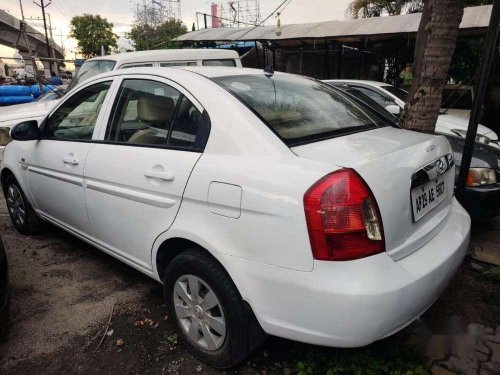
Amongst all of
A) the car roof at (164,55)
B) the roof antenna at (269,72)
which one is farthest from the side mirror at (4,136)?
the roof antenna at (269,72)

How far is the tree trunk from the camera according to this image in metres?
3.22

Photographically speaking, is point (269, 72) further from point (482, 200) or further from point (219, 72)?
point (482, 200)

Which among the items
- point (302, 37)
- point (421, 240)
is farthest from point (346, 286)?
point (302, 37)

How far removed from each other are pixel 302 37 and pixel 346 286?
10.3m

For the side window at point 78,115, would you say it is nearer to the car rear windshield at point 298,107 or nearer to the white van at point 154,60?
the car rear windshield at point 298,107

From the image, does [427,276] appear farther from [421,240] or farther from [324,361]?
[324,361]

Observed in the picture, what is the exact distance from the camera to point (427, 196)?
80.0 inches

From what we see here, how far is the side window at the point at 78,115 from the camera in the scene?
9.71ft

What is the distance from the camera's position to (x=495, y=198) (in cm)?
340

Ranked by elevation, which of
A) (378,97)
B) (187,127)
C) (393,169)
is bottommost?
(378,97)

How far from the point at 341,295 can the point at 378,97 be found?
18.8 feet

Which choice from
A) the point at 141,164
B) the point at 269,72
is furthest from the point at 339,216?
the point at 269,72

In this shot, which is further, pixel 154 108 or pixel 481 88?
pixel 481 88

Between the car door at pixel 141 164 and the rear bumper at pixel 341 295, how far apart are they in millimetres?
624
